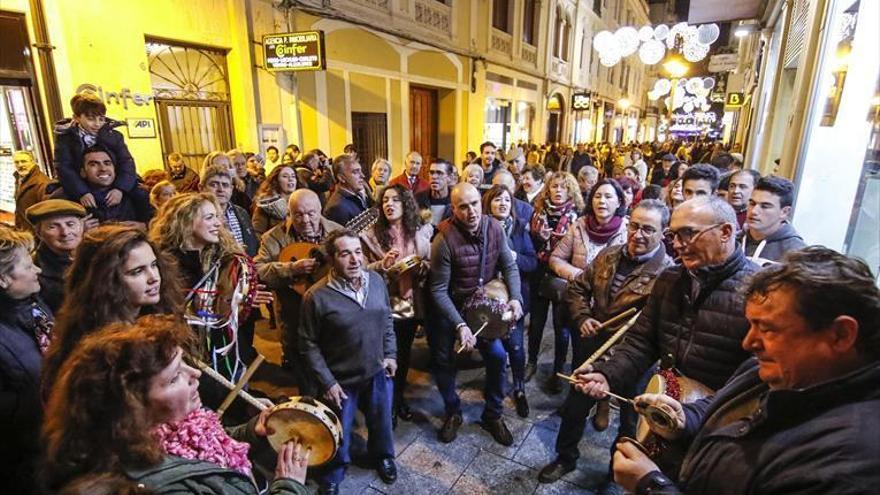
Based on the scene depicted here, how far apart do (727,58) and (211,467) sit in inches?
782

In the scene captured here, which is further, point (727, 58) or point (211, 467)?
point (727, 58)

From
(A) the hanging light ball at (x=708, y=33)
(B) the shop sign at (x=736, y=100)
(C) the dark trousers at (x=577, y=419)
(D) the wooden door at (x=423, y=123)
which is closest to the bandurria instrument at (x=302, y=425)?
(C) the dark trousers at (x=577, y=419)

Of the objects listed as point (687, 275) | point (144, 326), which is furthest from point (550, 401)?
point (144, 326)

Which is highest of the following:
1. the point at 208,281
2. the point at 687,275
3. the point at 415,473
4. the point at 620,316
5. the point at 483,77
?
the point at 483,77

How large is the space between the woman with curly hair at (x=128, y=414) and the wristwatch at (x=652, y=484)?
1330 mm

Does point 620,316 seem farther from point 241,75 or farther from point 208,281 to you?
point 241,75

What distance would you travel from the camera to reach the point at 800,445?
3.55 feet

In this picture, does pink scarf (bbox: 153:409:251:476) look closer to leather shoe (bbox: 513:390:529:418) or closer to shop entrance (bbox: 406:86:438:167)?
leather shoe (bbox: 513:390:529:418)

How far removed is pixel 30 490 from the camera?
1.77m

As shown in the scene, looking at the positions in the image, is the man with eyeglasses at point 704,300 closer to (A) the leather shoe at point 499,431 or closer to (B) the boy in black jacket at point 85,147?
(A) the leather shoe at point 499,431

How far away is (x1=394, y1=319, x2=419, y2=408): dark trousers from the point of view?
355 cm

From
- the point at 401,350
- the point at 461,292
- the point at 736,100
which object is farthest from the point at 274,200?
the point at 736,100

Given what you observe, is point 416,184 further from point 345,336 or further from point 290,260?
point 345,336

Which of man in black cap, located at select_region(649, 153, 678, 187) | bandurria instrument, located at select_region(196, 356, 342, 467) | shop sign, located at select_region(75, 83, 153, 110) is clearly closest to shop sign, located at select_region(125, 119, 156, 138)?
shop sign, located at select_region(75, 83, 153, 110)
